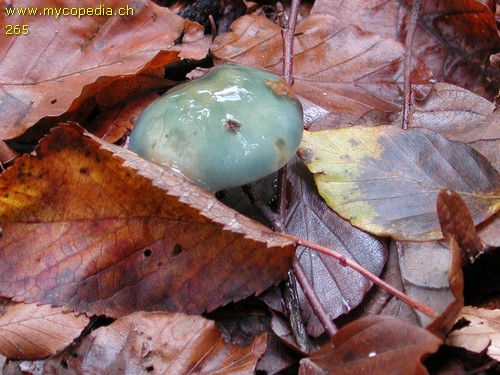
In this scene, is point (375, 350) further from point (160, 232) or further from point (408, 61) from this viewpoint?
point (408, 61)

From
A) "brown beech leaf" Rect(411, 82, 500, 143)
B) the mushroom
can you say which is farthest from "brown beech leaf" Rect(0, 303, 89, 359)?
"brown beech leaf" Rect(411, 82, 500, 143)

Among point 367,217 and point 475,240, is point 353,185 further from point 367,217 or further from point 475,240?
point 475,240

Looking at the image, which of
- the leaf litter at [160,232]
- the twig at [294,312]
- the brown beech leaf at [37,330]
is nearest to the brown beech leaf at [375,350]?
the leaf litter at [160,232]

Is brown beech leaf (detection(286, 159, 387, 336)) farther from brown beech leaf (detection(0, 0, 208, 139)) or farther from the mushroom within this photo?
brown beech leaf (detection(0, 0, 208, 139))

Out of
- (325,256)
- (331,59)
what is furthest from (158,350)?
(331,59)

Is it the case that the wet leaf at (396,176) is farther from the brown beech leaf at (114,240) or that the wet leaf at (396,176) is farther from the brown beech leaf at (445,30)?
the brown beech leaf at (445,30)

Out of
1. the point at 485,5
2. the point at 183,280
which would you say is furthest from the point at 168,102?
the point at 485,5
